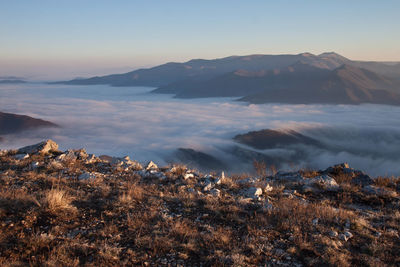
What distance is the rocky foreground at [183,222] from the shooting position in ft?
11.3

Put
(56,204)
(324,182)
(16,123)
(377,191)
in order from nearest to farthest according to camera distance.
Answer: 1. (56,204)
2. (377,191)
3. (324,182)
4. (16,123)

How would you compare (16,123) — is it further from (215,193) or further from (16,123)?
(215,193)

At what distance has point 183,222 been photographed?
4.28 metres

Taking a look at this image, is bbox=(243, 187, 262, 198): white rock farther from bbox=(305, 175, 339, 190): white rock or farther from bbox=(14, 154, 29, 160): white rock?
bbox=(14, 154, 29, 160): white rock

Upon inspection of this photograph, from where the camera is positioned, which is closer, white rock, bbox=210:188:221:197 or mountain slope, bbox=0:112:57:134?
white rock, bbox=210:188:221:197

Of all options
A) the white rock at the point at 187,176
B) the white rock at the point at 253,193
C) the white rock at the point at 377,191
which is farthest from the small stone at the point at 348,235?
the white rock at the point at 187,176

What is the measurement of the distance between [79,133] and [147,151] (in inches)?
1812

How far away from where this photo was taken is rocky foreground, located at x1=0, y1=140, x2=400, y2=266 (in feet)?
11.3

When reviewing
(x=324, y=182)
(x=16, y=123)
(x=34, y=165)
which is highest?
(x=34, y=165)

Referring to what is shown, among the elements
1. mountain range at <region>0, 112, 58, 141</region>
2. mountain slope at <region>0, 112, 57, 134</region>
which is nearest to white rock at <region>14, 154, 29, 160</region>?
→ mountain range at <region>0, 112, 58, 141</region>

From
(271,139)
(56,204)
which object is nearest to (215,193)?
(56,204)

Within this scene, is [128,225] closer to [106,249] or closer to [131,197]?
[106,249]

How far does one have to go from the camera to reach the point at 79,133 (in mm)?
130375

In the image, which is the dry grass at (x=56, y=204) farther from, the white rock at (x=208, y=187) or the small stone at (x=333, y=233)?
the small stone at (x=333, y=233)
